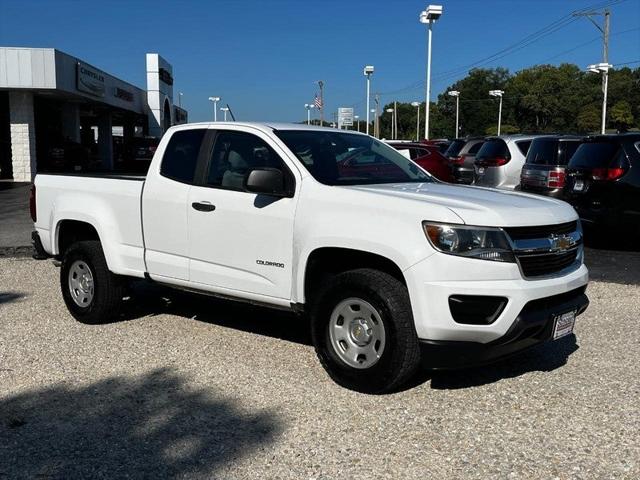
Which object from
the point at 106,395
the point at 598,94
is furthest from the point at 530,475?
the point at 598,94

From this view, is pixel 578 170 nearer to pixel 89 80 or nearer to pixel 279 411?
pixel 279 411

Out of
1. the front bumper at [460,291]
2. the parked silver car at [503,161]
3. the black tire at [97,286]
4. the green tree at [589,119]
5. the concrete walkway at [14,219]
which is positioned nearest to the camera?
the front bumper at [460,291]

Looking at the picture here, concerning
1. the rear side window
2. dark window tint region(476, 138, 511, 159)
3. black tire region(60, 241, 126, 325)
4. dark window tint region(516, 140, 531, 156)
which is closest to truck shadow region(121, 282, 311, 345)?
black tire region(60, 241, 126, 325)

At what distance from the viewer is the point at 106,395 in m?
4.62

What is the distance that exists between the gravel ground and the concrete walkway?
19.1 feet

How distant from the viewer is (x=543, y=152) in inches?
457

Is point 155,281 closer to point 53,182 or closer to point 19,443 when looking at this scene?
point 53,182

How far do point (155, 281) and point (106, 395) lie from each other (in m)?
1.41

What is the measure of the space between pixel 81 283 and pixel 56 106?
3020 cm

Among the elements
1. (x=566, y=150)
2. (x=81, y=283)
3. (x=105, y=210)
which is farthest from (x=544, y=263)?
(x=566, y=150)

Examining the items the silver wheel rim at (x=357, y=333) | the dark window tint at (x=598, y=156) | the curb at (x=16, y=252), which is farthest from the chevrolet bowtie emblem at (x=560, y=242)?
the curb at (x=16, y=252)

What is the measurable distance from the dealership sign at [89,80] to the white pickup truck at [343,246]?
22327 mm

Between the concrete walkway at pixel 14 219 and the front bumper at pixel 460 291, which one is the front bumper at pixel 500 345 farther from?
the concrete walkway at pixel 14 219

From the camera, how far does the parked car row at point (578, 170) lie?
31.1 feet
